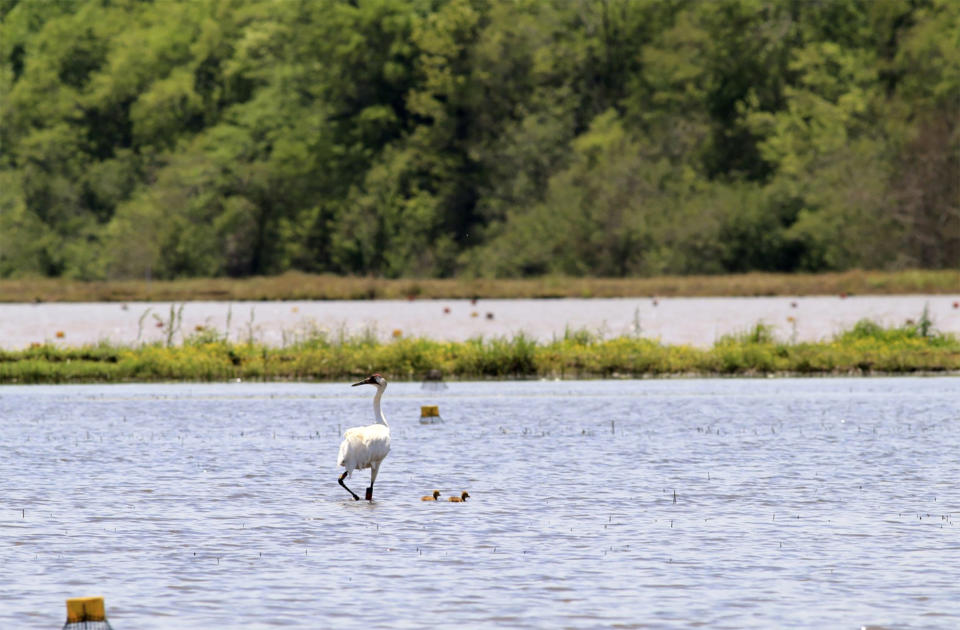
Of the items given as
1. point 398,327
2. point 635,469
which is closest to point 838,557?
point 635,469

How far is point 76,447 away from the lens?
20609 millimetres

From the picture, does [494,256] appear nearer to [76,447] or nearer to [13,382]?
[13,382]

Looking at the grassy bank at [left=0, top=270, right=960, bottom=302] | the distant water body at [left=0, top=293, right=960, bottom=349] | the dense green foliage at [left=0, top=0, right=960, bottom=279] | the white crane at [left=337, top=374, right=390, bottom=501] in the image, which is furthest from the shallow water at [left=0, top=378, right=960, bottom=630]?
the dense green foliage at [left=0, top=0, right=960, bottom=279]

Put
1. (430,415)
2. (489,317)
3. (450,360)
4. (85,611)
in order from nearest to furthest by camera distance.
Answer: (85,611) → (430,415) → (450,360) → (489,317)

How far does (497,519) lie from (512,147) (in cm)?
8074

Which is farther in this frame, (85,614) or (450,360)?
(450,360)

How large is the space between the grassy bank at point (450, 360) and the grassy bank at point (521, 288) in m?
40.0

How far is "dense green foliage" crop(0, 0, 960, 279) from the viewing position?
85.4 meters

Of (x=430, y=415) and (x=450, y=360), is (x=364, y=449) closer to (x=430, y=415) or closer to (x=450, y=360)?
(x=430, y=415)

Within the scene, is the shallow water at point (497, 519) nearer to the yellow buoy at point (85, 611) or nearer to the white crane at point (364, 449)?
the white crane at point (364, 449)

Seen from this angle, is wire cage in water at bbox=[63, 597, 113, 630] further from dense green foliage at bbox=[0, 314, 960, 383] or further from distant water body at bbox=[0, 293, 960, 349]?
distant water body at bbox=[0, 293, 960, 349]

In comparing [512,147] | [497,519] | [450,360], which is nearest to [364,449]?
[497,519]

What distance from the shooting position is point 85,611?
9.53 meters

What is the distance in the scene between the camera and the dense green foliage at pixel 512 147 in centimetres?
8544
